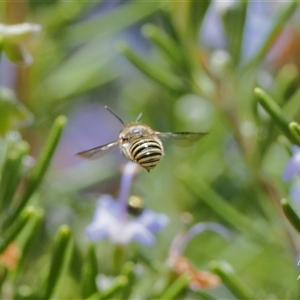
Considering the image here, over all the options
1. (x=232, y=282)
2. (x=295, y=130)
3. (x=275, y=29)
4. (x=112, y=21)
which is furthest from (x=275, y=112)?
(x=112, y=21)

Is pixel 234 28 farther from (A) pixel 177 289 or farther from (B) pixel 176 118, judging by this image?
(A) pixel 177 289

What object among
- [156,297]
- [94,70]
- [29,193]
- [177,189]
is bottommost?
[156,297]

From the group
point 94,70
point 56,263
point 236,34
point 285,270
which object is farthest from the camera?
point 94,70

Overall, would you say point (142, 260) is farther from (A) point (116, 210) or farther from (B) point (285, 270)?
(B) point (285, 270)

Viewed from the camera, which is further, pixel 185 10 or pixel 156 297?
pixel 185 10

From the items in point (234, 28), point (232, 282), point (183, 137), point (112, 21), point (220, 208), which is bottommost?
point (232, 282)

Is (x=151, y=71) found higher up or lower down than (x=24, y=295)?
higher up

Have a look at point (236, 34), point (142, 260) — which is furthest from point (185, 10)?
point (142, 260)

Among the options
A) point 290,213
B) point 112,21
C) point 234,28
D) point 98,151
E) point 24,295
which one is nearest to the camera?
point 290,213

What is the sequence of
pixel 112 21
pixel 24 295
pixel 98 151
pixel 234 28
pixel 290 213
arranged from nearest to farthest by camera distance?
1. pixel 290 213
2. pixel 24 295
3. pixel 98 151
4. pixel 234 28
5. pixel 112 21
